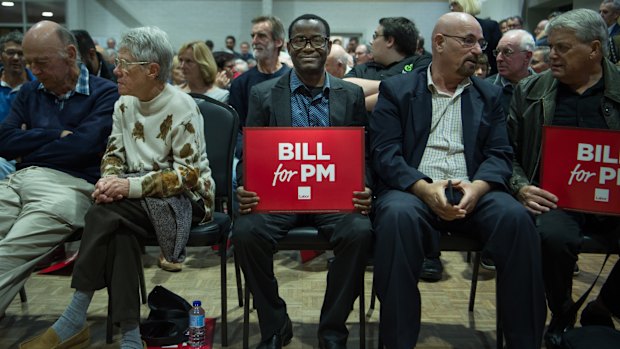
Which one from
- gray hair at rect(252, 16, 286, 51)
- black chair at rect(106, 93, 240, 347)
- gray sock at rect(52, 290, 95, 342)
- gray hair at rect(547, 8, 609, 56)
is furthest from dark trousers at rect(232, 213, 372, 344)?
gray hair at rect(252, 16, 286, 51)

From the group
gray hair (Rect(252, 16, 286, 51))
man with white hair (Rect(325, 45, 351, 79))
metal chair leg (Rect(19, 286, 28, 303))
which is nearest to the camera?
metal chair leg (Rect(19, 286, 28, 303))

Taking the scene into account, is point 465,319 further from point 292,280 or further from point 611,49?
point 611,49

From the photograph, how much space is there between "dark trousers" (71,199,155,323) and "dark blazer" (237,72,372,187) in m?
0.58

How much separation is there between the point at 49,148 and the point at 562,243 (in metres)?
2.43

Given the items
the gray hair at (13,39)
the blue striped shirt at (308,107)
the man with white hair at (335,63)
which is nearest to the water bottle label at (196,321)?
the blue striped shirt at (308,107)

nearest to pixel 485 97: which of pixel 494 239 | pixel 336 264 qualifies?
pixel 494 239

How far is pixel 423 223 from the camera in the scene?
222 centimetres

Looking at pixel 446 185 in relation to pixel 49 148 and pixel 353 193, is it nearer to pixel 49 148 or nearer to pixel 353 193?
pixel 353 193

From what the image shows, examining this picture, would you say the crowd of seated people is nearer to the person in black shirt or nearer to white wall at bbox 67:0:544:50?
the person in black shirt

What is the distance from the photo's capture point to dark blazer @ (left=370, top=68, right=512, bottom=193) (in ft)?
8.13

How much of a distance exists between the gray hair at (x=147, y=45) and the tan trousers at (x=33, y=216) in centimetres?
70

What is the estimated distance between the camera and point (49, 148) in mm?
2668

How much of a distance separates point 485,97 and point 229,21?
43.3ft

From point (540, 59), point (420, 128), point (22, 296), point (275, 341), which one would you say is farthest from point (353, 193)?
point (540, 59)
